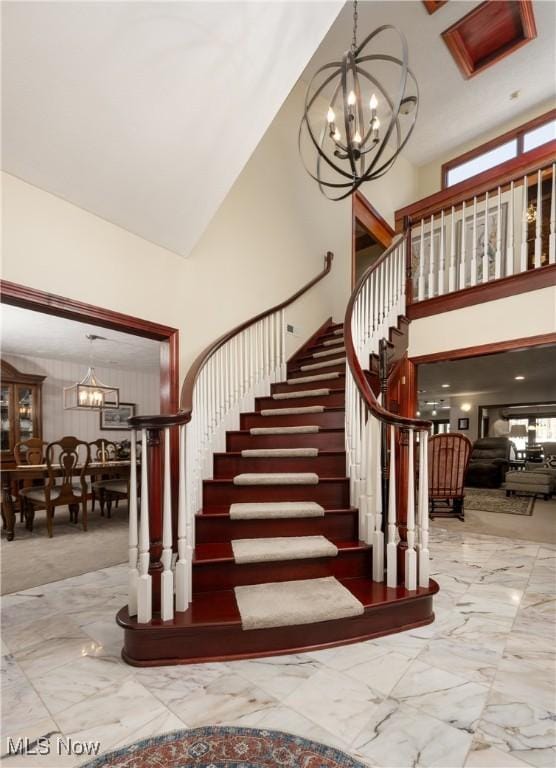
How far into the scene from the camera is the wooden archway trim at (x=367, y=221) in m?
5.54

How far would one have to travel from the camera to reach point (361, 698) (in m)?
1.53

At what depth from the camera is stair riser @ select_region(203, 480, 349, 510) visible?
2.69 meters

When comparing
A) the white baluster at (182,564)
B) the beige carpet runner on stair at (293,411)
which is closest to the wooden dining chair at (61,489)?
the beige carpet runner on stair at (293,411)

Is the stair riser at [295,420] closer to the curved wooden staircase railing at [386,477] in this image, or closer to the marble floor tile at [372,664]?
the curved wooden staircase railing at [386,477]

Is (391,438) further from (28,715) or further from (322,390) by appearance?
(28,715)

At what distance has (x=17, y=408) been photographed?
Answer: 6.86 meters

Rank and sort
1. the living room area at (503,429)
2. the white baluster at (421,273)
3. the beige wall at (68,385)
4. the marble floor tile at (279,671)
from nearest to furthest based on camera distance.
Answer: the marble floor tile at (279,671) → the white baluster at (421,273) → the living room area at (503,429) → the beige wall at (68,385)

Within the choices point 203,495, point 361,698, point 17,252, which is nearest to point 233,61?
point 17,252

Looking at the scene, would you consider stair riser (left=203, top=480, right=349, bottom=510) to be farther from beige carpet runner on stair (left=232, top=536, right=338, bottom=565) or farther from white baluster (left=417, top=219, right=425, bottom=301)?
white baluster (left=417, top=219, right=425, bottom=301)

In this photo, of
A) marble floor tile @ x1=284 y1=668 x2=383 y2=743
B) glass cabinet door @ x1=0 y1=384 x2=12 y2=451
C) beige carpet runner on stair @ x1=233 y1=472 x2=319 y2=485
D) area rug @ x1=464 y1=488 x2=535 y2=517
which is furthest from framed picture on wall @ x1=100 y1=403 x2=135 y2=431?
marble floor tile @ x1=284 y1=668 x2=383 y2=743

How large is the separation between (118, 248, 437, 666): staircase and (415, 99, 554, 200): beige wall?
552 cm

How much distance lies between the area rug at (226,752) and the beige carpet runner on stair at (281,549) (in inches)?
32.8

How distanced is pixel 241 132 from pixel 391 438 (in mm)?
2279

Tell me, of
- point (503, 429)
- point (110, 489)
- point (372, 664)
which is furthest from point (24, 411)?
point (503, 429)
